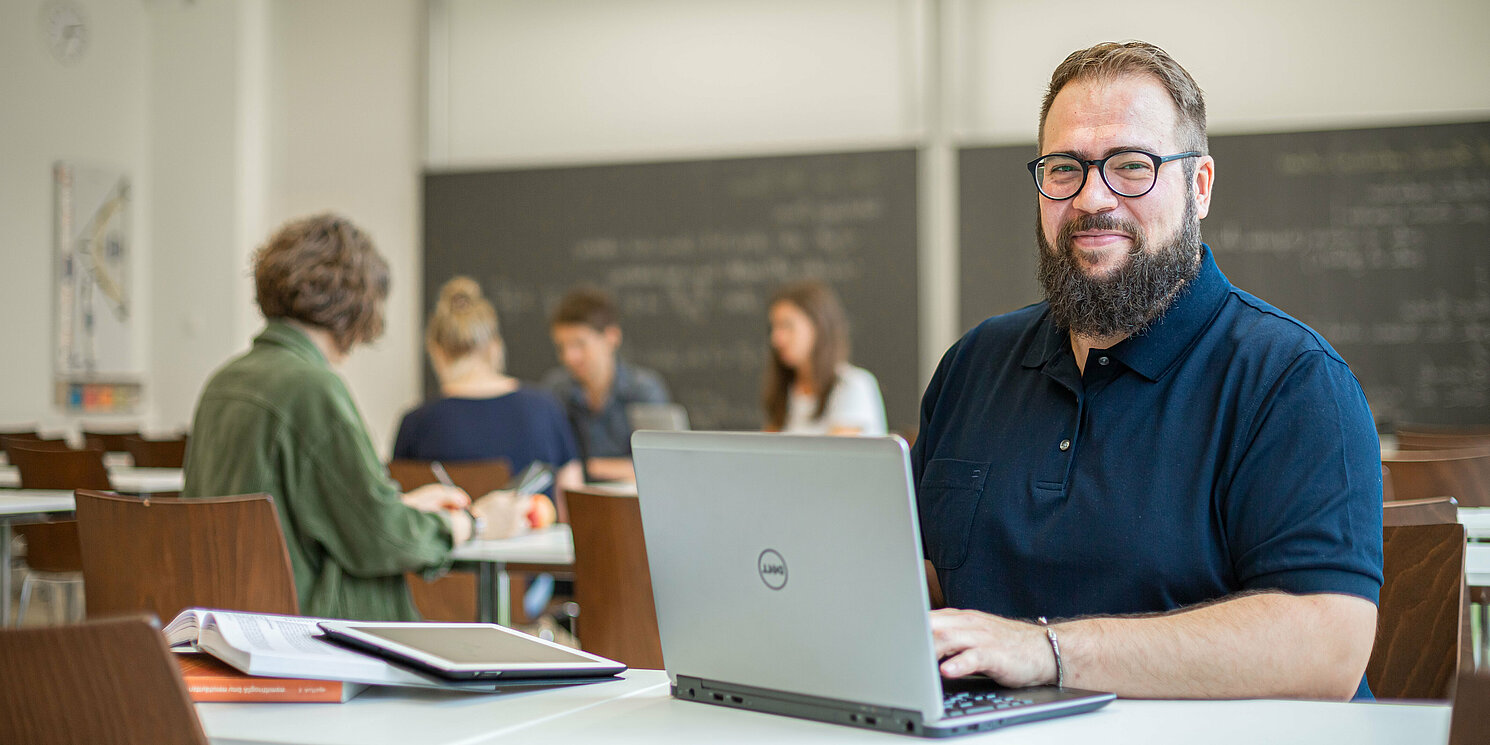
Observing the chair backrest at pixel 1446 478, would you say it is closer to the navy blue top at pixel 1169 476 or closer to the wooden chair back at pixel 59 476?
the navy blue top at pixel 1169 476

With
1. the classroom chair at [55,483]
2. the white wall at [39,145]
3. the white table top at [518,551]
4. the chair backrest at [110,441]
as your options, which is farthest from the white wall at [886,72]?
the white table top at [518,551]

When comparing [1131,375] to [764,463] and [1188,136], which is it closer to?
[1188,136]

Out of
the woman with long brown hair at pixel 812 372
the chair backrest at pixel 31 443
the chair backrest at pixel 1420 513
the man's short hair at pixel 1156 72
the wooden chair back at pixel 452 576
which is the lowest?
the wooden chair back at pixel 452 576

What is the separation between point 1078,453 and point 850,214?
15.3ft

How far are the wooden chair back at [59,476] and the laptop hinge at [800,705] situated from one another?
299cm

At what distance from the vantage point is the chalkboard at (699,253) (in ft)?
19.7

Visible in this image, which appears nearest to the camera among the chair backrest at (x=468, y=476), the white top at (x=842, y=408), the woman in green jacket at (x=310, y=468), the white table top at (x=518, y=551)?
the woman in green jacket at (x=310, y=468)

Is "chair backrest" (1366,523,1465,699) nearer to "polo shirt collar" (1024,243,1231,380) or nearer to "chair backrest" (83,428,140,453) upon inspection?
"polo shirt collar" (1024,243,1231,380)

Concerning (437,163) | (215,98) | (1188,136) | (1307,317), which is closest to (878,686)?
(1188,136)

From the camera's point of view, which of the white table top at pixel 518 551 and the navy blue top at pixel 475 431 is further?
the navy blue top at pixel 475 431

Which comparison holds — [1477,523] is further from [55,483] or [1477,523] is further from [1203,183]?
[55,483]

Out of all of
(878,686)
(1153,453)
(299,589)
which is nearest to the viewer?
(878,686)

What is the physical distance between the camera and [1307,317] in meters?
5.48

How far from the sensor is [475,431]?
3.83 metres
